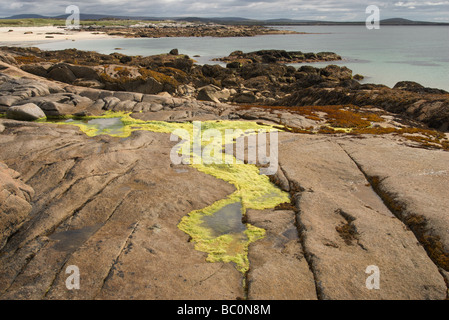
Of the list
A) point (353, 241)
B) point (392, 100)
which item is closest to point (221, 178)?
point (353, 241)

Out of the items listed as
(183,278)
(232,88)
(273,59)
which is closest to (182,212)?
(183,278)

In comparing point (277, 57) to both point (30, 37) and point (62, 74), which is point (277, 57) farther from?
point (30, 37)

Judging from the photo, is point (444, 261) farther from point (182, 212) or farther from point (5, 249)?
point (5, 249)

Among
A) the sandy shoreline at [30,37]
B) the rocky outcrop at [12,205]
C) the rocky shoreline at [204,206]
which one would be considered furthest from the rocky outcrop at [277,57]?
the rocky outcrop at [12,205]

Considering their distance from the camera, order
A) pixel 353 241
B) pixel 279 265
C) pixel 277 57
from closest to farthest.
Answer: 1. pixel 279 265
2. pixel 353 241
3. pixel 277 57

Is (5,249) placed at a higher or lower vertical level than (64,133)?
lower

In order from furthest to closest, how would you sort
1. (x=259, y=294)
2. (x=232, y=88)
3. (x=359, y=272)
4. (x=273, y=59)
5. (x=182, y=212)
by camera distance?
(x=273, y=59) < (x=232, y=88) < (x=182, y=212) < (x=359, y=272) < (x=259, y=294)
